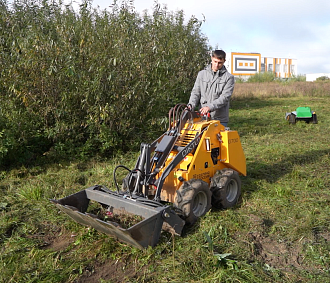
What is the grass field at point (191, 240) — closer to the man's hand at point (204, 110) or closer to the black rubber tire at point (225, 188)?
the black rubber tire at point (225, 188)

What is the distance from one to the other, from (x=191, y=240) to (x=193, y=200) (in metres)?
0.48

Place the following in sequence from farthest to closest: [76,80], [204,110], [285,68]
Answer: [285,68], [76,80], [204,110]

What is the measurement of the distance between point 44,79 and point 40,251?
173 inches

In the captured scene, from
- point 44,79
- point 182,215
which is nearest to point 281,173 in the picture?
point 182,215

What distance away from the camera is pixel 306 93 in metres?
25.7

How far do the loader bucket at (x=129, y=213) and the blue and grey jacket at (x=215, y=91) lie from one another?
6.60ft

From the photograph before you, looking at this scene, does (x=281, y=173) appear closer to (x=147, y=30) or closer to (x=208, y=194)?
(x=208, y=194)

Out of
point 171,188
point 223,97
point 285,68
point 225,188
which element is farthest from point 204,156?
point 285,68

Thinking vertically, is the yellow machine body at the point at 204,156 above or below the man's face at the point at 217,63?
below

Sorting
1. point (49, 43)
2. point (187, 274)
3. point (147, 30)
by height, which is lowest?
point (187, 274)

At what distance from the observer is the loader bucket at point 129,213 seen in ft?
11.0

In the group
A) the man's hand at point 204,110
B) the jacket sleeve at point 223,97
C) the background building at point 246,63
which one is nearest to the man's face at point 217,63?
the jacket sleeve at point 223,97

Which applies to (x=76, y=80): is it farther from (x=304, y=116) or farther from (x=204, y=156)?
(x=304, y=116)

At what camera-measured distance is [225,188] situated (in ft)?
15.1
